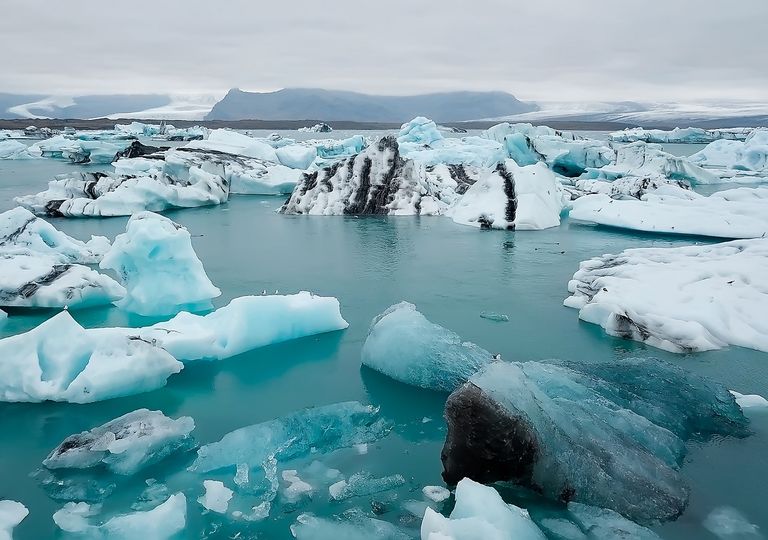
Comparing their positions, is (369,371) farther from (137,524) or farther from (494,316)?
(137,524)

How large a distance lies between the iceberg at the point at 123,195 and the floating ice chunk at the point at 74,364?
8414mm

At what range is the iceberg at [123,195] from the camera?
1177 centimetres

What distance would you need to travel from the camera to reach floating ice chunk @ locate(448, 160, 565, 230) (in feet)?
35.0

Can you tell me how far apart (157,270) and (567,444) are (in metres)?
4.21

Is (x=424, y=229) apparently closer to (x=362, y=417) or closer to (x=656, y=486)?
(x=362, y=417)

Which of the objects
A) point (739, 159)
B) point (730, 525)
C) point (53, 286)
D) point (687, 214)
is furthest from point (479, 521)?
point (739, 159)

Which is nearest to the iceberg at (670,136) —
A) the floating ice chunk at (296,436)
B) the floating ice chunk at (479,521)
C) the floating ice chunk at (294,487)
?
the floating ice chunk at (296,436)

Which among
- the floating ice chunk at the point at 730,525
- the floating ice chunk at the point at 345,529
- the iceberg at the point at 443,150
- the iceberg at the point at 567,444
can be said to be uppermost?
the iceberg at the point at 443,150

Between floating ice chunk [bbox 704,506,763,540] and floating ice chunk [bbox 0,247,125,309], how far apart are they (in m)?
5.29

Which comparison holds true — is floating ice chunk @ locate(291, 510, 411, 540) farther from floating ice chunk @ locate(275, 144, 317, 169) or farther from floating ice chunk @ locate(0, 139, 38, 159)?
floating ice chunk @ locate(0, 139, 38, 159)

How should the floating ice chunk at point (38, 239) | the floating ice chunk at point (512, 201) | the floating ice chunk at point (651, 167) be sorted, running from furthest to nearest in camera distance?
1. the floating ice chunk at point (651, 167)
2. the floating ice chunk at point (512, 201)
3. the floating ice chunk at point (38, 239)

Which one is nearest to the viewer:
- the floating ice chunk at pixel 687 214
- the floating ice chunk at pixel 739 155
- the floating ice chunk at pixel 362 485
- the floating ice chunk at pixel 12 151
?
the floating ice chunk at pixel 362 485

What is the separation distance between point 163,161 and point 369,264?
10.2m

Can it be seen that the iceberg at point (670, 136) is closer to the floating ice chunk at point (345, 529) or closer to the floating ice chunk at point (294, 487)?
the floating ice chunk at point (294, 487)
